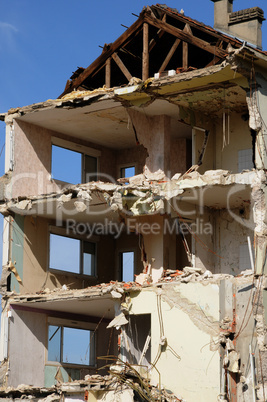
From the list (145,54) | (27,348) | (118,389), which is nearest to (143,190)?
(145,54)

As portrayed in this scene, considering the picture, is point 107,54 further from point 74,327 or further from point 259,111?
point 74,327

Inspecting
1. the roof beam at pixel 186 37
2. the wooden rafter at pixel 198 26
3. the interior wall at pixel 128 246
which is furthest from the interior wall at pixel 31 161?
the wooden rafter at pixel 198 26

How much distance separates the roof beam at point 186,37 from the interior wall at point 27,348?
10313mm

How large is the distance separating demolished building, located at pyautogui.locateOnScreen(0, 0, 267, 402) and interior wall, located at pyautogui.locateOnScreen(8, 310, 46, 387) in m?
0.04

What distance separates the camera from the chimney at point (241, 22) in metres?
24.7

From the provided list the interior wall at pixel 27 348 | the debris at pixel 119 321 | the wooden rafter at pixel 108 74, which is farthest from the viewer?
the interior wall at pixel 27 348

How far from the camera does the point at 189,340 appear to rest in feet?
77.0

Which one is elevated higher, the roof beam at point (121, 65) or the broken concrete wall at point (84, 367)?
the roof beam at point (121, 65)

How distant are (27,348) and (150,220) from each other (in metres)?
6.06

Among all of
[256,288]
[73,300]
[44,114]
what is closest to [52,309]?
[73,300]

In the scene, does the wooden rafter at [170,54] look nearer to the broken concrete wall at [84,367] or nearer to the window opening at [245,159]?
the window opening at [245,159]

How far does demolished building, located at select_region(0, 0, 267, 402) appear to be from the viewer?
23.1m

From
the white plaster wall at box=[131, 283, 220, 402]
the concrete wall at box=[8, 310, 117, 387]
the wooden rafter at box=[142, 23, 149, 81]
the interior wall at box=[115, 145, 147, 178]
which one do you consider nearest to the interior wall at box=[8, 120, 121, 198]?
the interior wall at box=[115, 145, 147, 178]

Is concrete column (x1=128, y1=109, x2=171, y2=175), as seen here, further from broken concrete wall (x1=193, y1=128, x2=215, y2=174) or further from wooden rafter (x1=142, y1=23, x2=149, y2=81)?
wooden rafter (x1=142, y1=23, x2=149, y2=81)
